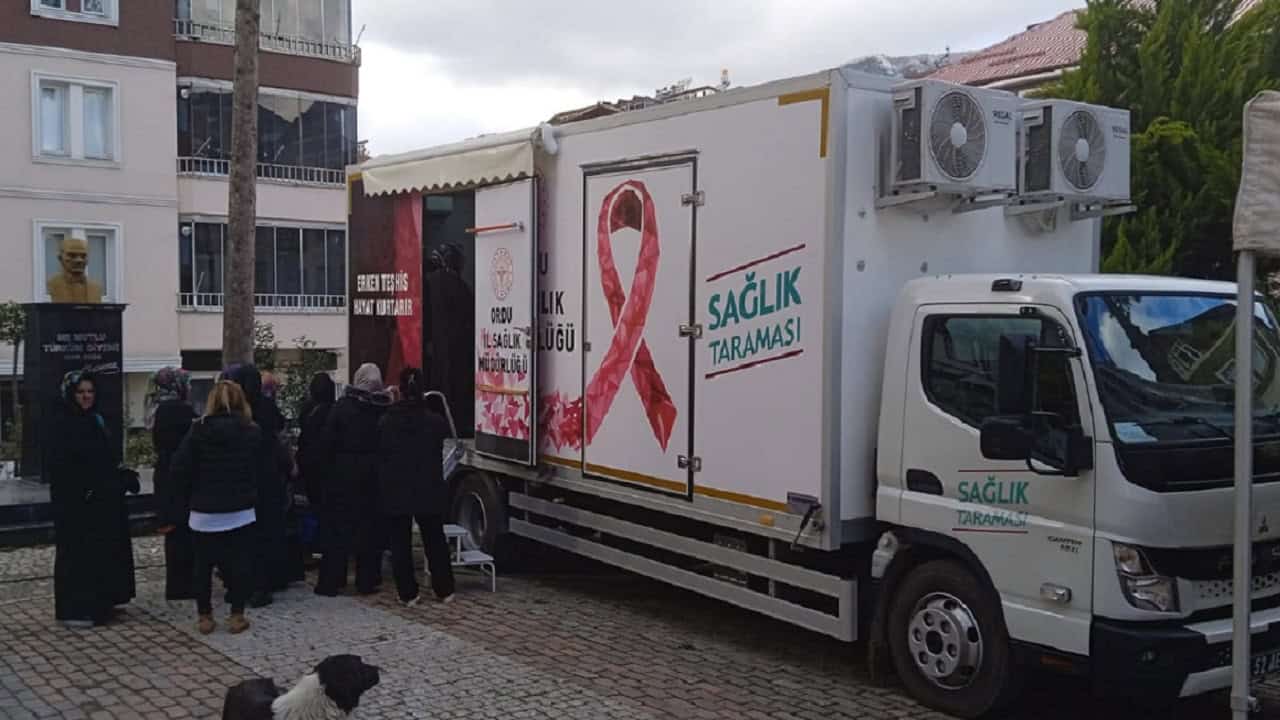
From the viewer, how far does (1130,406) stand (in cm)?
562

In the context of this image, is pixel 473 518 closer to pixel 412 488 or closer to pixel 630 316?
pixel 412 488

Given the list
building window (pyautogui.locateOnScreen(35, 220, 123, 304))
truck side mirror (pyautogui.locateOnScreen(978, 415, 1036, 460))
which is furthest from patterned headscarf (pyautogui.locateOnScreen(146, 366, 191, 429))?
building window (pyautogui.locateOnScreen(35, 220, 123, 304))

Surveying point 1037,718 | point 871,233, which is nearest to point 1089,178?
point 871,233

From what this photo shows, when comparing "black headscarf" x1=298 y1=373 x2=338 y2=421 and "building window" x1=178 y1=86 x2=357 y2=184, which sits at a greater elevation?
"building window" x1=178 y1=86 x2=357 y2=184

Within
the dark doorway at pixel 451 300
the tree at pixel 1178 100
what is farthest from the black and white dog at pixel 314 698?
the tree at pixel 1178 100

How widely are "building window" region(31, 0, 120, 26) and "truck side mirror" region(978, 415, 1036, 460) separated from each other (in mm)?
24727

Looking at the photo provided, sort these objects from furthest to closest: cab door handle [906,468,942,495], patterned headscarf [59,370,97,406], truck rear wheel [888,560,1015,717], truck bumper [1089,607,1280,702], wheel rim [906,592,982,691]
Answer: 1. patterned headscarf [59,370,97,406]
2. cab door handle [906,468,942,495]
3. wheel rim [906,592,982,691]
4. truck rear wheel [888,560,1015,717]
5. truck bumper [1089,607,1280,702]

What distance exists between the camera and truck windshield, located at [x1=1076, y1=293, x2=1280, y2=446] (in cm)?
561

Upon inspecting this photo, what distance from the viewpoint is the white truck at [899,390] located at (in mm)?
5539

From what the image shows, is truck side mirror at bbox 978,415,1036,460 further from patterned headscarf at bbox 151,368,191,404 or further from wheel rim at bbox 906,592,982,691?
patterned headscarf at bbox 151,368,191,404

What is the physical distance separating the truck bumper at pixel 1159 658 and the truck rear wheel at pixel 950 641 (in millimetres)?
551

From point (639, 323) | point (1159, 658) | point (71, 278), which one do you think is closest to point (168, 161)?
point (71, 278)

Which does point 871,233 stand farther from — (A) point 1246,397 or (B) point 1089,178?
(A) point 1246,397

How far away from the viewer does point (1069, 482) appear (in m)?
5.62
